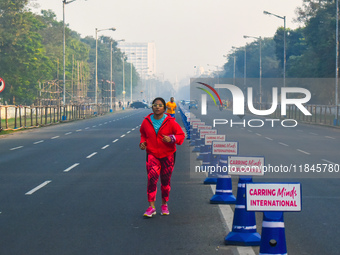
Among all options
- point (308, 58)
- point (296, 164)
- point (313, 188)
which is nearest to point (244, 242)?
point (313, 188)

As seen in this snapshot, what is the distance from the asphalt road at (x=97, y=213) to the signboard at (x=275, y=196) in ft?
4.91

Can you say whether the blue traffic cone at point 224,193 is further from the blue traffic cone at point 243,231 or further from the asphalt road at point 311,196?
the blue traffic cone at point 243,231

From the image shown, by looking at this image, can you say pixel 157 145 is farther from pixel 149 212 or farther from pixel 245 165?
pixel 245 165

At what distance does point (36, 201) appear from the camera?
12.3m

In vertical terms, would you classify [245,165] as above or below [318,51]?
below

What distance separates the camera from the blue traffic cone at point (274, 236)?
22.5ft

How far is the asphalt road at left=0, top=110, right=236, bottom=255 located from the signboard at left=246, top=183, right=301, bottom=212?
4.91 ft

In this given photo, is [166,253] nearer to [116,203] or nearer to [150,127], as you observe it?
[150,127]

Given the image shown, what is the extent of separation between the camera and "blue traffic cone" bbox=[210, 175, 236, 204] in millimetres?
11766

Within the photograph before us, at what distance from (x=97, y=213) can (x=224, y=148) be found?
3415 millimetres

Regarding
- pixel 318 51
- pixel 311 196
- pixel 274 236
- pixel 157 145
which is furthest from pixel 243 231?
pixel 318 51

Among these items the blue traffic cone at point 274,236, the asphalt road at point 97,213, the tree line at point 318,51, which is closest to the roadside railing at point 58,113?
the tree line at point 318,51

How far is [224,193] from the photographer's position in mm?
11883

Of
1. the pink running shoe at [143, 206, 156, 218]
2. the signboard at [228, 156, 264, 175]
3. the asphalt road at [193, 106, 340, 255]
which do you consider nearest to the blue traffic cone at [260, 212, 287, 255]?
the asphalt road at [193, 106, 340, 255]
